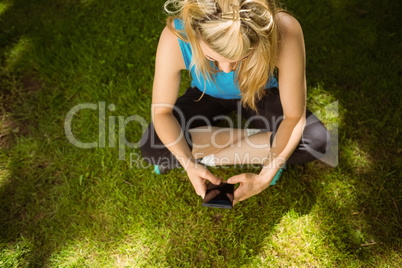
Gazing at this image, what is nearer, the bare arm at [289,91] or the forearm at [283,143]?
the bare arm at [289,91]

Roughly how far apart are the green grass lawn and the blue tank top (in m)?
0.66

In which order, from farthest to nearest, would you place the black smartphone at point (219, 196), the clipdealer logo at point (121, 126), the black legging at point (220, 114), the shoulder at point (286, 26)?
1. the clipdealer logo at point (121, 126)
2. the black legging at point (220, 114)
3. the black smartphone at point (219, 196)
4. the shoulder at point (286, 26)

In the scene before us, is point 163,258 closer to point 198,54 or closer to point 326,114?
point 198,54

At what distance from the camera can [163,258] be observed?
2.07 m

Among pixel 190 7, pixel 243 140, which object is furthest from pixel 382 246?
pixel 190 7

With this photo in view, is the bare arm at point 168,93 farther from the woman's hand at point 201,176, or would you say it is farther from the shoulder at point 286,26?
the shoulder at point 286,26

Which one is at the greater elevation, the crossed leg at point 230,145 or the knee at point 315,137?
the knee at point 315,137

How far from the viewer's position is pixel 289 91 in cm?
183

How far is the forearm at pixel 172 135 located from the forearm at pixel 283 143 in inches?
21.3

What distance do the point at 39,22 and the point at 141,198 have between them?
2350 mm

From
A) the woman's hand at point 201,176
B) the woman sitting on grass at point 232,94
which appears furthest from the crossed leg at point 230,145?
the woman's hand at point 201,176

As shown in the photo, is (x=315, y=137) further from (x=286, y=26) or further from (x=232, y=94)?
(x=286, y=26)

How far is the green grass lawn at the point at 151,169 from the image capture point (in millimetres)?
2082

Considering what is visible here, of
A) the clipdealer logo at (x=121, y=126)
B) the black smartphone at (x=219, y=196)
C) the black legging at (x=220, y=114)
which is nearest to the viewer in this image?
the black smartphone at (x=219, y=196)
